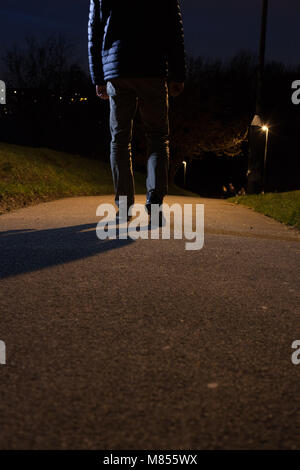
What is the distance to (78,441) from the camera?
128cm

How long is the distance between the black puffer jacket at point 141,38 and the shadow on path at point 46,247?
64.7 inches

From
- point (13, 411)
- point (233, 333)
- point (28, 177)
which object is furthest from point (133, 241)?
point (28, 177)

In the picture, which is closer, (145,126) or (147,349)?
(147,349)

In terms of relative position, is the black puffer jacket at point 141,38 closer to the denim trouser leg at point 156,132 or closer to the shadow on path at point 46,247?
the denim trouser leg at point 156,132

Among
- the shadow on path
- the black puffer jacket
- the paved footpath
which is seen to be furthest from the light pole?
the paved footpath

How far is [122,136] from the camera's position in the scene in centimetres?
493

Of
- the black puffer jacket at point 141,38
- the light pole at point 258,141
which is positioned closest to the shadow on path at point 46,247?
the black puffer jacket at point 141,38

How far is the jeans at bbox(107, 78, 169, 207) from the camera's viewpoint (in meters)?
4.70

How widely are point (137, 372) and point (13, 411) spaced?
45 centimetres

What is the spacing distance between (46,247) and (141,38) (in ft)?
7.63

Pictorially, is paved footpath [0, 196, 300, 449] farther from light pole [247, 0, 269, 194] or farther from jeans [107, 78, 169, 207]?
light pole [247, 0, 269, 194]

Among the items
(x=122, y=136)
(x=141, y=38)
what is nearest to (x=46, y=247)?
(x=122, y=136)

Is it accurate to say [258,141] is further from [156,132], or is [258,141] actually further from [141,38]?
[141,38]
